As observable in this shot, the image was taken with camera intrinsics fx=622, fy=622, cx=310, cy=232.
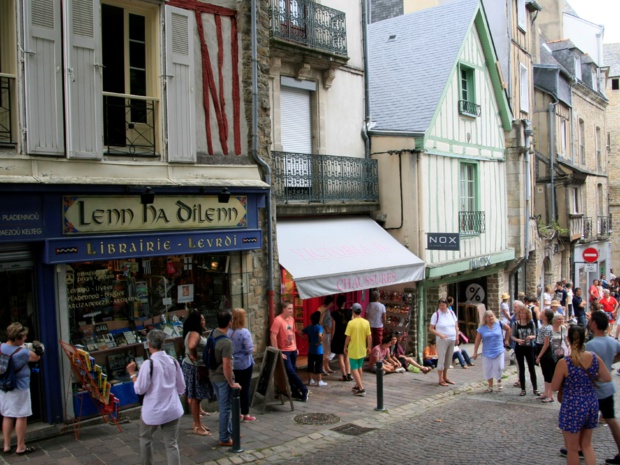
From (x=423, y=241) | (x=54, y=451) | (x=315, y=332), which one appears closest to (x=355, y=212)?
(x=423, y=241)

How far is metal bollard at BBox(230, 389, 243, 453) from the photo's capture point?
6762 mm

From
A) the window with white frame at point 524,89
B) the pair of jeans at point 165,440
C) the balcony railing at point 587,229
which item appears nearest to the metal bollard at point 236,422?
the pair of jeans at point 165,440

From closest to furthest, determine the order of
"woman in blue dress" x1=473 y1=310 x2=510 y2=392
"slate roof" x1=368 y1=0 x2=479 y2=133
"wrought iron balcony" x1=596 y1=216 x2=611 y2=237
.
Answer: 1. "woman in blue dress" x1=473 y1=310 x2=510 y2=392
2. "slate roof" x1=368 y1=0 x2=479 y2=133
3. "wrought iron balcony" x1=596 y1=216 x2=611 y2=237

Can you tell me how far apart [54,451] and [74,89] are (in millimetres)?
4165

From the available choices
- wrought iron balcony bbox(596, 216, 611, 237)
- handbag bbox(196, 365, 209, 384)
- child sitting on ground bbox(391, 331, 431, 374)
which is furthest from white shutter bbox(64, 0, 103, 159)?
wrought iron balcony bbox(596, 216, 611, 237)

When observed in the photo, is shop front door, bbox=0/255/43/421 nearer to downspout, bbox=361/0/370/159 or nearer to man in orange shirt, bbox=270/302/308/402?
man in orange shirt, bbox=270/302/308/402

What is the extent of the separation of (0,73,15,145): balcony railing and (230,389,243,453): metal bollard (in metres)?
3.84

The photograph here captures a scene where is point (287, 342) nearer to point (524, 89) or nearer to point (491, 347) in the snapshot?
point (491, 347)

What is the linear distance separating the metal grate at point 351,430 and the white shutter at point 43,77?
493 cm

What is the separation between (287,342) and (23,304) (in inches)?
150

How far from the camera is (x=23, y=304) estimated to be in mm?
7305

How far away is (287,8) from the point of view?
11547 mm

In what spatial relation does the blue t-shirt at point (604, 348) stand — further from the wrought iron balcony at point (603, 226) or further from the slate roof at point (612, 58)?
the slate roof at point (612, 58)

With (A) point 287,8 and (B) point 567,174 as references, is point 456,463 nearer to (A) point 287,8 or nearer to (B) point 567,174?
(A) point 287,8
